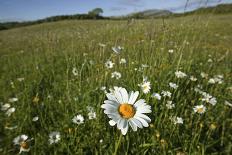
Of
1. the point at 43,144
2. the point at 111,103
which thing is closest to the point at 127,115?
the point at 111,103

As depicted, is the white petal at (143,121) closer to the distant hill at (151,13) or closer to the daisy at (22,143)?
the daisy at (22,143)

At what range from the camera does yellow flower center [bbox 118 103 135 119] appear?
1295mm

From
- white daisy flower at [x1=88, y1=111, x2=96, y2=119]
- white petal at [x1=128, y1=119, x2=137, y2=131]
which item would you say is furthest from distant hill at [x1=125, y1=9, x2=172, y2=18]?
white petal at [x1=128, y1=119, x2=137, y2=131]

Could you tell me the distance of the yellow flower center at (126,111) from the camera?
4.25 feet

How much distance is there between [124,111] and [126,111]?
0.03 ft

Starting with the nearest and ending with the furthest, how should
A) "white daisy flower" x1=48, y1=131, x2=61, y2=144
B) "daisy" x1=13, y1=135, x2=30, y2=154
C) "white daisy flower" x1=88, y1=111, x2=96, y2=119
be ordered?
"daisy" x1=13, y1=135, x2=30, y2=154, "white daisy flower" x1=48, y1=131, x2=61, y2=144, "white daisy flower" x1=88, y1=111, x2=96, y2=119

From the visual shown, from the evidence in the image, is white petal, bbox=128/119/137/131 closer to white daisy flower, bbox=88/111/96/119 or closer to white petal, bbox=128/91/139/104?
white petal, bbox=128/91/139/104

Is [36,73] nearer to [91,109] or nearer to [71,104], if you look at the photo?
[71,104]

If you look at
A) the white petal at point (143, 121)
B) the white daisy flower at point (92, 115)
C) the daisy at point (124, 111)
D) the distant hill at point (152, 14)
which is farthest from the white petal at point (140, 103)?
the distant hill at point (152, 14)

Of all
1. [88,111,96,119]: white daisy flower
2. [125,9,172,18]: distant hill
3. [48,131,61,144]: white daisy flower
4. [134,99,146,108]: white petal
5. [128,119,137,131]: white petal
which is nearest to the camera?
[128,119,137,131]: white petal

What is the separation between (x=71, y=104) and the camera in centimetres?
260

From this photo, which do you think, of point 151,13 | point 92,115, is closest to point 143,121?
point 92,115

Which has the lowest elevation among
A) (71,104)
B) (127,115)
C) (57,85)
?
(57,85)

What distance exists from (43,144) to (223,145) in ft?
5.10
